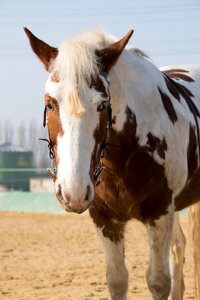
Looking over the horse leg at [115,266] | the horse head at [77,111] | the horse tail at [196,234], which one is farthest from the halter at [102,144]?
the horse tail at [196,234]

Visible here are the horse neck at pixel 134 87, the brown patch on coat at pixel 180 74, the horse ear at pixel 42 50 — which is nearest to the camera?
the horse ear at pixel 42 50

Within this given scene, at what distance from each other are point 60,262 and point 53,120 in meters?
6.36

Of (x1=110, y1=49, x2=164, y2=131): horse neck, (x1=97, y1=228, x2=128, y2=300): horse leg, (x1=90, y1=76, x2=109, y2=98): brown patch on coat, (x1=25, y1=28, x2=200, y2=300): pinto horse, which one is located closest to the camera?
(x1=25, y1=28, x2=200, y2=300): pinto horse

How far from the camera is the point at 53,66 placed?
4141 mm

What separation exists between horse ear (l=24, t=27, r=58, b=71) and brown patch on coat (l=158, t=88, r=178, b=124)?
3.10 feet

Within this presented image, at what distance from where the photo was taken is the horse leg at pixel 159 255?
468 cm

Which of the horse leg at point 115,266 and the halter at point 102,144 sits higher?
the halter at point 102,144

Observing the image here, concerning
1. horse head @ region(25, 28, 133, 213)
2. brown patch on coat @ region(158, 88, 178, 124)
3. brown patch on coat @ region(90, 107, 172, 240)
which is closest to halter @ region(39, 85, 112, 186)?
horse head @ region(25, 28, 133, 213)

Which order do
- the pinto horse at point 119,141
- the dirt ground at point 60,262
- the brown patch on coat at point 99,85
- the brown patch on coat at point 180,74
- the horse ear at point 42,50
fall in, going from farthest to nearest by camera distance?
the dirt ground at point 60,262 → the brown patch on coat at point 180,74 → the horse ear at point 42,50 → the brown patch on coat at point 99,85 → the pinto horse at point 119,141

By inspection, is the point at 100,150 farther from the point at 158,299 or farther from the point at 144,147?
the point at 158,299

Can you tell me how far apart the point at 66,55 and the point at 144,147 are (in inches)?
34.6

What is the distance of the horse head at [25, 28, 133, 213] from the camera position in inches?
150

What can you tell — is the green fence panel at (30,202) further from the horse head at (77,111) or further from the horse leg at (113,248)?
the horse head at (77,111)

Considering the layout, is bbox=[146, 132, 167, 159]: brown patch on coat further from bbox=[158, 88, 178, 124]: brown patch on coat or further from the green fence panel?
the green fence panel
